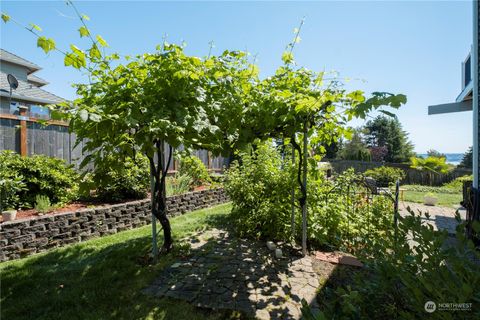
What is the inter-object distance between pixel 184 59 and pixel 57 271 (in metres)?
2.98

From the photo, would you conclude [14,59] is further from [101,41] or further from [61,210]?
[101,41]

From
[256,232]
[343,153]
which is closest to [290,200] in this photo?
[256,232]

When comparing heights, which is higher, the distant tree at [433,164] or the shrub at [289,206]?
the distant tree at [433,164]

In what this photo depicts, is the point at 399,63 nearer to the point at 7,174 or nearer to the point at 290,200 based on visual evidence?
the point at 290,200

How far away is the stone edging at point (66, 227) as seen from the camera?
3377 mm

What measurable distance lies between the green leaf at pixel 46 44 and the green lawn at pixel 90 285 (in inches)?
90.2

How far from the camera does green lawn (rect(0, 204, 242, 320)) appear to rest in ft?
7.36

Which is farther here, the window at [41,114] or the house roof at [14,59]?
the house roof at [14,59]

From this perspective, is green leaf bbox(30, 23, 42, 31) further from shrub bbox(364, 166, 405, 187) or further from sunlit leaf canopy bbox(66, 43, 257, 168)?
shrub bbox(364, 166, 405, 187)

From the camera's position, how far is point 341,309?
1.16 metres

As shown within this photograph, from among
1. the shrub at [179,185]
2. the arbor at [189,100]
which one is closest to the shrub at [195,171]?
the shrub at [179,185]
